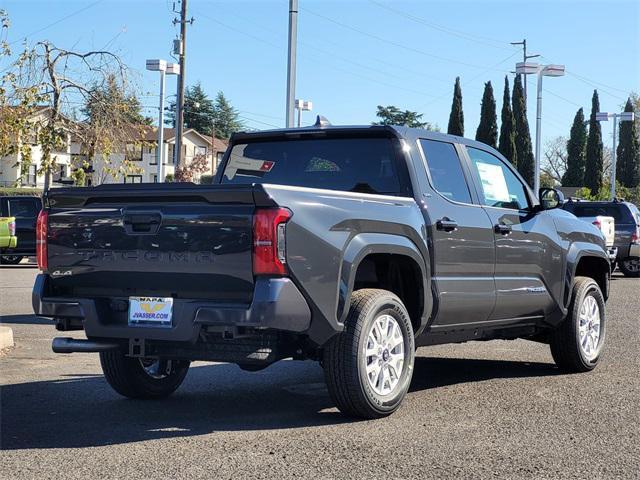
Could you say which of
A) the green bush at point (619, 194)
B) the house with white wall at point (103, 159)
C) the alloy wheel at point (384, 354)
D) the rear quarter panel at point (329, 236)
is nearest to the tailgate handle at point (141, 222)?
the rear quarter panel at point (329, 236)

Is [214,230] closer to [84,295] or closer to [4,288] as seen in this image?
[84,295]

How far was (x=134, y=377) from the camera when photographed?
7285mm

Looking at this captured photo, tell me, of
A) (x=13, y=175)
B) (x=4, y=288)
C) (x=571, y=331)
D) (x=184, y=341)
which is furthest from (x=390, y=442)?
(x=13, y=175)

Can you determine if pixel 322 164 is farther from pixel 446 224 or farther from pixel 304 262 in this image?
pixel 304 262

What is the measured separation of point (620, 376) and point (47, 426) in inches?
195

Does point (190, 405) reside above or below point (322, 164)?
→ below

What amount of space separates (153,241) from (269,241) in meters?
0.83

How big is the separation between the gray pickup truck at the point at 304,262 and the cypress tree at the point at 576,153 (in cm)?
8331

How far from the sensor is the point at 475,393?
767 centimetres

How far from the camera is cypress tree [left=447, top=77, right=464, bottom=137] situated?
75.8 m

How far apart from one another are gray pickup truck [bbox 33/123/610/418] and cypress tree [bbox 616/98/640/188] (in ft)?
261

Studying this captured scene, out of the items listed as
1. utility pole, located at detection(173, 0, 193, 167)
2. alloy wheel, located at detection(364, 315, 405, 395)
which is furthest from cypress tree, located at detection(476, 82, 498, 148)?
alloy wheel, located at detection(364, 315, 405, 395)

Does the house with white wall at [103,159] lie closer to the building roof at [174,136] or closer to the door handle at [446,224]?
the building roof at [174,136]

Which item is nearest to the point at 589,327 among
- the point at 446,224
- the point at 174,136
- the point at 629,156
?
the point at 446,224
